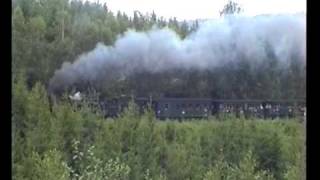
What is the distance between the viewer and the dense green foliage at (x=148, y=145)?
1143 millimetres

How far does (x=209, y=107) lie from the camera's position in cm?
114

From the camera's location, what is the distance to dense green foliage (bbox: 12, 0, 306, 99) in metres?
1.14

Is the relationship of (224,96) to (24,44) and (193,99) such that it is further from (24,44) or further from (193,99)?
(24,44)

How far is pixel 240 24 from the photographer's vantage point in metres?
1.16

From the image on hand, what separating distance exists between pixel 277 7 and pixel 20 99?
0.64 meters

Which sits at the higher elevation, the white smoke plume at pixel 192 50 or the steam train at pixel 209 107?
the white smoke plume at pixel 192 50

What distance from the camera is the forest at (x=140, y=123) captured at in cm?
114

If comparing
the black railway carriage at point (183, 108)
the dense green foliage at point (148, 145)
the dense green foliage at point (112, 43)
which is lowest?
the dense green foliage at point (148, 145)

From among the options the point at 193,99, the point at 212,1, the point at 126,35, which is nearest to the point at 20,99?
the point at 126,35

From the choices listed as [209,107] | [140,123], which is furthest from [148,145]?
[209,107]

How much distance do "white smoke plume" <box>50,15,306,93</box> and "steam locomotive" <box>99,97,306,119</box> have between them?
77mm

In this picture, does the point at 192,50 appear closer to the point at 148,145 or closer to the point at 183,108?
the point at 183,108

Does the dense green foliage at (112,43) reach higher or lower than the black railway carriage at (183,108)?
higher

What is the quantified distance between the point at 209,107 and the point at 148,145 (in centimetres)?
17
